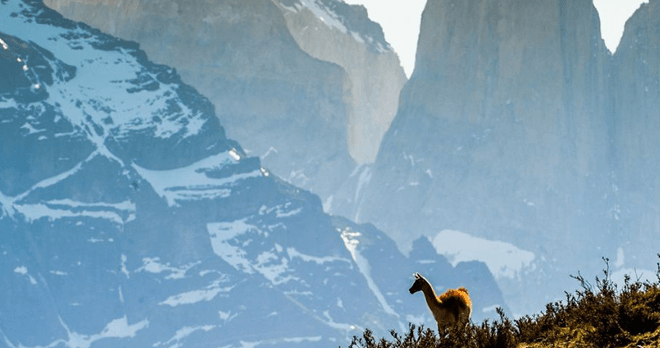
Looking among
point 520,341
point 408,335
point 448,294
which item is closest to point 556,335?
point 520,341

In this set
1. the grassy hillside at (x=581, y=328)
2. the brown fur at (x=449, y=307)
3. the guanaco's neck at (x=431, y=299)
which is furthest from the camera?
the guanaco's neck at (x=431, y=299)

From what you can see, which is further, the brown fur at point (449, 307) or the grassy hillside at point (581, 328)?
the brown fur at point (449, 307)

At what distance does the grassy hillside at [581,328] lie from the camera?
11.8 m

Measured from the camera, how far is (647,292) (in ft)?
43.8

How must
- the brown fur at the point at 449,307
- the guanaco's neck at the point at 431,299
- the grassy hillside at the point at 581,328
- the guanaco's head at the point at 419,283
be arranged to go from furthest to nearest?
1. the guanaco's head at the point at 419,283
2. the guanaco's neck at the point at 431,299
3. the brown fur at the point at 449,307
4. the grassy hillside at the point at 581,328

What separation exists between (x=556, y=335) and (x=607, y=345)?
0.97 m

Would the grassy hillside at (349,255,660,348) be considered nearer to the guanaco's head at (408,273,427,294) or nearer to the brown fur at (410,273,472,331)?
the brown fur at (410,273,472,331)

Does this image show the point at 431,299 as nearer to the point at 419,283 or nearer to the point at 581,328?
the point at 419,283

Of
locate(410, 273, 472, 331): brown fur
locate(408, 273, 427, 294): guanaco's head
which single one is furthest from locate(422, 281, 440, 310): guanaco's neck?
locate(408, 273, 427, 294): guanaco's head

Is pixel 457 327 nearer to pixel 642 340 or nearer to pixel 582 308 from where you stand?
pixel 582 308

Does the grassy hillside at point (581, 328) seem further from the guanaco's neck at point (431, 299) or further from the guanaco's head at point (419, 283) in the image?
the guanaco's head at point (419, 283)

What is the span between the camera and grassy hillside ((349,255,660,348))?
11750 mm

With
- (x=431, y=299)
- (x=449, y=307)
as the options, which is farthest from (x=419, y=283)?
(x=449, y=307)

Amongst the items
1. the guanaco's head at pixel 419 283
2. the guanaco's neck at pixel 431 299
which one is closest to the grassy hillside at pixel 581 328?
the guanaco's neck at pixel 431 299
